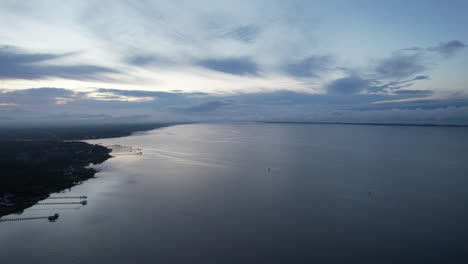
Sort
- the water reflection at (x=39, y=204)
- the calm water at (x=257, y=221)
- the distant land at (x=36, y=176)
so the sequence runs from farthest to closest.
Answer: the distant land at (x=36, y=176)
the water reflection at (x=39, y=204)
the calm water at (x=257, y=221)

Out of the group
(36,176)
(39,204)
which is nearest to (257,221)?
(39,204)

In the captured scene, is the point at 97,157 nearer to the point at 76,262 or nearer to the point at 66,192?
the point at 66,192

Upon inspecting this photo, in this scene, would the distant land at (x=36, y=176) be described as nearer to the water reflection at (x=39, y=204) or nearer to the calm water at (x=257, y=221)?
the water reflection at (x=39, y=204)

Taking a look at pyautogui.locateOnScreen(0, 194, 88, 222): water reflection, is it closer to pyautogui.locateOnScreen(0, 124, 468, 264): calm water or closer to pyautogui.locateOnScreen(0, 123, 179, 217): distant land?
pyautogui.locateOnScreen(0, 123, 179, 217): distant land

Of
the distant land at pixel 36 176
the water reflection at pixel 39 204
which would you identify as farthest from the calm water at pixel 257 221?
the distant land at pixel 36 176

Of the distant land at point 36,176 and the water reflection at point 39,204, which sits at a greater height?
the distant land at point 36,176

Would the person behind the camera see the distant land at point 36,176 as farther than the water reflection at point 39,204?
Yes

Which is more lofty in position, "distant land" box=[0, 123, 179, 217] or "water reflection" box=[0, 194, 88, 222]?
"distant land" box=[0, 123, 179, 217]

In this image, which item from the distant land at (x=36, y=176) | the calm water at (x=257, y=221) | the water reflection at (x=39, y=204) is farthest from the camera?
the distant land at (x=36, y=176)

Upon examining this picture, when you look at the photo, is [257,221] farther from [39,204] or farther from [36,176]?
[36,176]

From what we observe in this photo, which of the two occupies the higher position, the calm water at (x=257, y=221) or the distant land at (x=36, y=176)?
the distant land at (x=36, y=176)

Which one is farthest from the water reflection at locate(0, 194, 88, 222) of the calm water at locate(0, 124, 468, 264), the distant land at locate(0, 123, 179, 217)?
the calm water at locate(0, 124, 468, 264)
